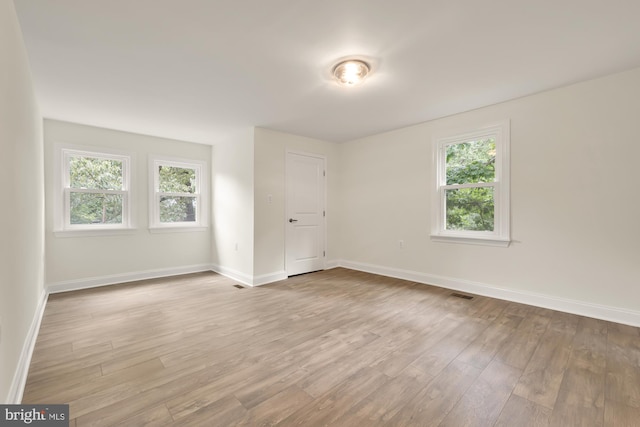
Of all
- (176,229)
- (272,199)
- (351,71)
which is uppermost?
(351,71)

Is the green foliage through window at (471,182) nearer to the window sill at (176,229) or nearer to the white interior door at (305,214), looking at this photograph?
the white interior door at (305,214)

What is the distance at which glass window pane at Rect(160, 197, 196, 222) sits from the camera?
487cm

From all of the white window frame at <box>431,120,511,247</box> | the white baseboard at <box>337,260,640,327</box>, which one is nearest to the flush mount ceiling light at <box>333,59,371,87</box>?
the white window frame at <box>431,120,511,247</box>

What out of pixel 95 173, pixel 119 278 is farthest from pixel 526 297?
pixel 95 173

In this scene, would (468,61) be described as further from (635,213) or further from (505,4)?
(635,213)

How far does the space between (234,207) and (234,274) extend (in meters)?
1.11

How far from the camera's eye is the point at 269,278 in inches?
171

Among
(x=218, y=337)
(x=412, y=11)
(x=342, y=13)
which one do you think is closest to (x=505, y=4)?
(x=412, y=11)

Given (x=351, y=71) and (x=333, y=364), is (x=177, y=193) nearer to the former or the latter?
(x=351, y=71)

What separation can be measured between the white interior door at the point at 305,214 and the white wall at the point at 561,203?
5.38 ft

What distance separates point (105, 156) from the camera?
14.1 feet

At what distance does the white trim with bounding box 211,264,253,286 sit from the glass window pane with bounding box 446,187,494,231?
3044 millimetres

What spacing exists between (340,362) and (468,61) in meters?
2.71

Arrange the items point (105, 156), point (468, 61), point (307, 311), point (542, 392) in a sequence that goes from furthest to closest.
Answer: point (105, 156)
point (307, 311)
point (468, 61)
point (542, 392)
